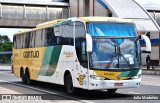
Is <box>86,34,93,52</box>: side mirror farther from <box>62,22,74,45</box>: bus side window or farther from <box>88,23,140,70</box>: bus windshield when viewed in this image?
<box>62,22,74,45</box>: bus side window

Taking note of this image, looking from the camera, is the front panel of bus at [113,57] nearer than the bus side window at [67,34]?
Yes

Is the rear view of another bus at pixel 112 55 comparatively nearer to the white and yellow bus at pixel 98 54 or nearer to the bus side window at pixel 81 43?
the white and yellow bus at pixel 98 54

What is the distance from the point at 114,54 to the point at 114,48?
0.22m

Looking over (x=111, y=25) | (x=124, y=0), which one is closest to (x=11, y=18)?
(x=124, y=0)

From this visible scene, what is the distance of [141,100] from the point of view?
1362cm

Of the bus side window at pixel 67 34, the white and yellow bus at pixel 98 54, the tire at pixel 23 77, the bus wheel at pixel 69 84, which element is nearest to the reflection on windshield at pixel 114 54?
the white and yellow bus at pixel 98 54

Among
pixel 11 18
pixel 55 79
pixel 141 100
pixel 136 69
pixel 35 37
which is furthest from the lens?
pixel 11 18

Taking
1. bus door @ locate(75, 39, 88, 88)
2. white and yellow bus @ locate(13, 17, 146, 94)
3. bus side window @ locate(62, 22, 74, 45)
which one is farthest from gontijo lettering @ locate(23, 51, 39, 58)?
bus door @ locate(75, 39, 88, 88)

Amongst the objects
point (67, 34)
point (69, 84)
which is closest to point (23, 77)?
point (69, 84)

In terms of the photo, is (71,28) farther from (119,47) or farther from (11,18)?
(11,18)

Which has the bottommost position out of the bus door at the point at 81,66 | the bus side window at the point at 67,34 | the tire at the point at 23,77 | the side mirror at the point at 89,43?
the tire at the point at 23,77

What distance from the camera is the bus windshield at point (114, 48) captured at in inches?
555

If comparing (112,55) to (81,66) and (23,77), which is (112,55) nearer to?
(81,66)

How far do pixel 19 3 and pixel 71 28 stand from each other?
47.0m
